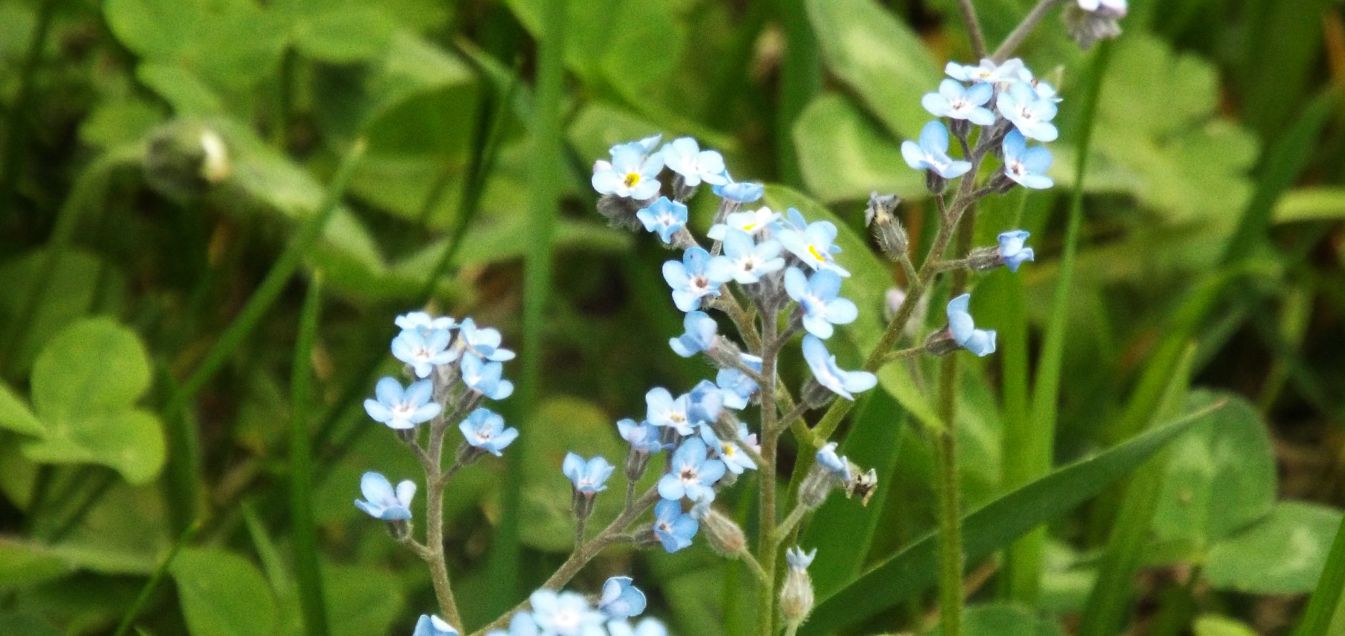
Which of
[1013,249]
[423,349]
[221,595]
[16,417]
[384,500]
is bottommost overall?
[221,595]

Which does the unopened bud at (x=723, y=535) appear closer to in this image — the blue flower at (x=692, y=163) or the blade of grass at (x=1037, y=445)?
the blue flower at (x=692, y=163)

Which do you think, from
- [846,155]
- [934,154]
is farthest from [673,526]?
[846,155]

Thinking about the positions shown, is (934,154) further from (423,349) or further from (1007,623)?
(1007,623)

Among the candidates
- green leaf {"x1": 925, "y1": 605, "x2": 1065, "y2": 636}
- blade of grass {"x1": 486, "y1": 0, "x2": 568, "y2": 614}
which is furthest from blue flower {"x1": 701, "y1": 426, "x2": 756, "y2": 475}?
blade of grass {"x1": 486, "y1": 0, "x2": 568, "y2": 614}

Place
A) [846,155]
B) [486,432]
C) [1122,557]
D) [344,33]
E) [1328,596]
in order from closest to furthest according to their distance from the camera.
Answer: [486,432] → [1328,596] → [1122,557] → [846,155] → [344,33]

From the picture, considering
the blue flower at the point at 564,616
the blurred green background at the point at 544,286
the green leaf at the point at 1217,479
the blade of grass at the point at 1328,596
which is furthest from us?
the green leaf at the point at 1217,479

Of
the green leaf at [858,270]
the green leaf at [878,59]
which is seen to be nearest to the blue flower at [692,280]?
the green leaf at [858,270]

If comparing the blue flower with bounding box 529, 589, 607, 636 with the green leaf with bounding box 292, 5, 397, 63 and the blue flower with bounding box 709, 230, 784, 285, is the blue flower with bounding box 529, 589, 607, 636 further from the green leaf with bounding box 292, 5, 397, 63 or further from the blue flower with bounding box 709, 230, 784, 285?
the green leaf with bounding box 292, 5, 397, 63
